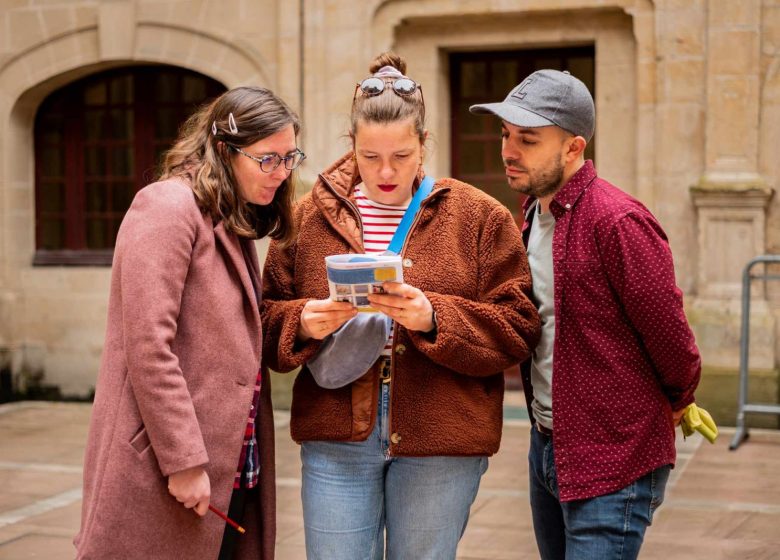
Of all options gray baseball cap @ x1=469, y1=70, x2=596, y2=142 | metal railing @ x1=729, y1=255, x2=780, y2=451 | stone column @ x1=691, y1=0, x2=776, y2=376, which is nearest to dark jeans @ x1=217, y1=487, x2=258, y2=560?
gray baseball cap @ x1=469, y1=70, x2=596, y2=142

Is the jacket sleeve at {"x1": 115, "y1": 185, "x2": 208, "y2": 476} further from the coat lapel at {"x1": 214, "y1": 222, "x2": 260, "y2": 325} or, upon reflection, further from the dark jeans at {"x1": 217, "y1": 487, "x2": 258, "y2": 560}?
the dark jeans at {"x1": 217, "y1": 487, "x2": 258, "y2": 560}

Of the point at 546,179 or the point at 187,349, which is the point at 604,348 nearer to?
the point at 546,179

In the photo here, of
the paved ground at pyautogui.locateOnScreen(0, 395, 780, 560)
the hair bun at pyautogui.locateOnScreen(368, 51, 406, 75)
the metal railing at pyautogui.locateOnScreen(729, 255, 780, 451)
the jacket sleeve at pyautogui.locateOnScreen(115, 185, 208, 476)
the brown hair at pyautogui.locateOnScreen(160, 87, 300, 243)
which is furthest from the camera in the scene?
the metal railing at pyautogui.locateOnScreen(729, 255, 780, 451)

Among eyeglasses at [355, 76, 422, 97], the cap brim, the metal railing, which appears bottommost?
the metal railing

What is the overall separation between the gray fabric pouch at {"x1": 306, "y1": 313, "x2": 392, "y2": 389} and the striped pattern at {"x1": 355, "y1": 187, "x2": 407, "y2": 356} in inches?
9.7

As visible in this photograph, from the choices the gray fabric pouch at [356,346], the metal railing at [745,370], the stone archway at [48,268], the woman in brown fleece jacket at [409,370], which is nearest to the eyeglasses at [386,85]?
the woman in brown fleece jacket at [409,370]

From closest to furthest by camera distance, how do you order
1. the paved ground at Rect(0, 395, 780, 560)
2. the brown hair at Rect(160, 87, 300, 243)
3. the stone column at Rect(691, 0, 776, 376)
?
the brown hair at Rect(160, 87, 300, 243) < the paved ground at Rect(0, 395, 780, 560) < the stone column at Rect(691, 0, 776, 376)

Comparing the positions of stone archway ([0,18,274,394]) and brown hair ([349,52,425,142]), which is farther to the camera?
stone archway ([0,18,274,394])

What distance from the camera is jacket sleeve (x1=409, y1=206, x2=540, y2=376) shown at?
289 centimetres

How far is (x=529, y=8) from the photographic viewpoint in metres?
8.98

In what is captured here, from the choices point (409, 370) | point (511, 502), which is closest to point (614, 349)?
point (409, 370)

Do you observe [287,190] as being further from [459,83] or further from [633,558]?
[459,83]

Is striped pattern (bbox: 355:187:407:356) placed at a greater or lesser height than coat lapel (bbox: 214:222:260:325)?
greater

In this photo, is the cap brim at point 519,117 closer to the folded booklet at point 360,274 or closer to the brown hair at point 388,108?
the brown hair at point 388,108
